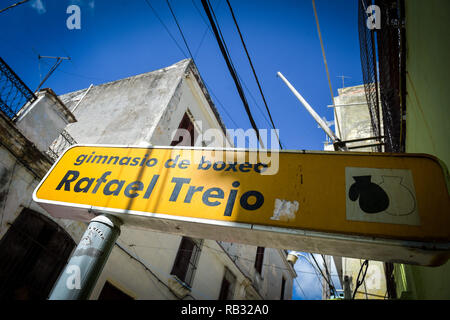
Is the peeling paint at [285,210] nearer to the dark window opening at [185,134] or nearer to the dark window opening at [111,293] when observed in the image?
the dark window opening at [111,293]

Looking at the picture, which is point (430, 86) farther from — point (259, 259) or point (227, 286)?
point (259, 259)

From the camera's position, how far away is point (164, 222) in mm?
1592

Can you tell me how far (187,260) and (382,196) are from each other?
301 inches

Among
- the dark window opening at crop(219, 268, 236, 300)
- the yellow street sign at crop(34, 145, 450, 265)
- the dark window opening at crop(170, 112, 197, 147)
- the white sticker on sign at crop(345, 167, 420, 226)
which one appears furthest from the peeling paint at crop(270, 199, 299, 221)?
the dark window opening at crop(219, 268, 236, 300)

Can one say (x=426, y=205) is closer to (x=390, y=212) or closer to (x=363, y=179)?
(x=390, y=212)

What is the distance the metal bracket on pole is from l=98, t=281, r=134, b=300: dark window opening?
4.52 meters

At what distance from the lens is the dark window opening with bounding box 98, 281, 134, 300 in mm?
5195

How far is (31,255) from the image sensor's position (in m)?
4.56

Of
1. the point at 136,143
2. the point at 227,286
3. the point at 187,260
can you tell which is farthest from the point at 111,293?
the point at 227,286

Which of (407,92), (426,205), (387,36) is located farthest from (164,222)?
(387,36)

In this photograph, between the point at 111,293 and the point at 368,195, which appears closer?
the point at 368,195

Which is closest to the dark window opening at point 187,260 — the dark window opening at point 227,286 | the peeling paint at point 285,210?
the dark window opening at point 227,286

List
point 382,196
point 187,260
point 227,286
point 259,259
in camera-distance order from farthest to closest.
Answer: point 259,259 < point 227,286 < point 187,260 < point 382,196

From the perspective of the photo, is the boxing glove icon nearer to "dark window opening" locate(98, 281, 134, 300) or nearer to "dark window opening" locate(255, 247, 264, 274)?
"dark window opening" locate(98, 281, 134, 300)
